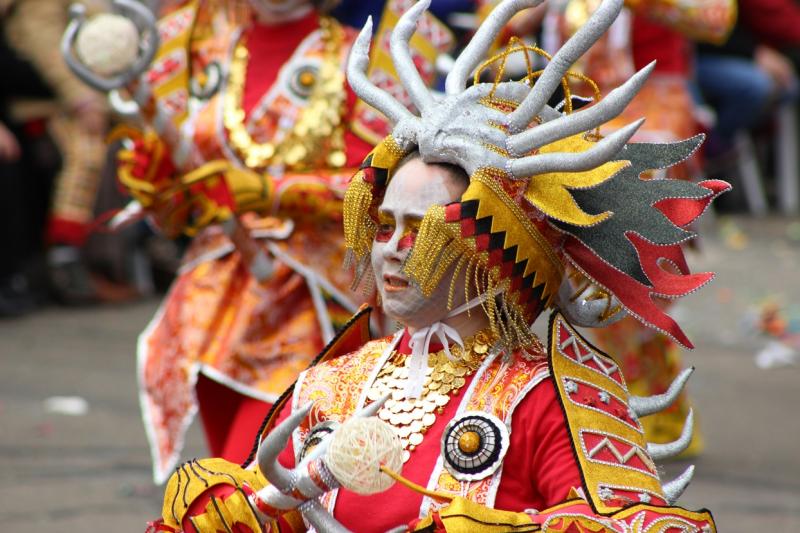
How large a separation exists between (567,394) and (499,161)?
389 millimetres

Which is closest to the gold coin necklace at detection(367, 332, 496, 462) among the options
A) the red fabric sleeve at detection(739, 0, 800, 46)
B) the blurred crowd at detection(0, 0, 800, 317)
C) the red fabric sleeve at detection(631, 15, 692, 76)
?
the red fabric sleeve at detection(631, 15, 692, 76)

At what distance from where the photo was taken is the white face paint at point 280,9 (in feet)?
13.3

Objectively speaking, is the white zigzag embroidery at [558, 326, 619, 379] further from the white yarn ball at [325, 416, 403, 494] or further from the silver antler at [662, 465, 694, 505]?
the white yarn ball at [325, 416, 403, 494]

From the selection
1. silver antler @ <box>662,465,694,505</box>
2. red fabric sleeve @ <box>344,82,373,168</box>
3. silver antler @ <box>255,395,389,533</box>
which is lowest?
silver antler @ <box>255,395,389,533</box>

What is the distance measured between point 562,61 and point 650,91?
327cm

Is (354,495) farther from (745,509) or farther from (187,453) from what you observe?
(187,453)

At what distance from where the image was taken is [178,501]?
2434 millimetres

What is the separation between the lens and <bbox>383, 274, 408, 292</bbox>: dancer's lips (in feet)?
8.07

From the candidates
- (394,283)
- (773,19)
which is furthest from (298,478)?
(773,19)

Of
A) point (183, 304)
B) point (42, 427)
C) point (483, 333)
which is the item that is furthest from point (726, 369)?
point (483, 333)

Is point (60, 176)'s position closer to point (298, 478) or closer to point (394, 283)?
point (394, 283)

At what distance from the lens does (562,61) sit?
7.80 feet

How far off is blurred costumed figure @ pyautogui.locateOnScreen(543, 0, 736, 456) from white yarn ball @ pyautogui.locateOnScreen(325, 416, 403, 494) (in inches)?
123

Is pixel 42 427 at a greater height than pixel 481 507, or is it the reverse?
pixel 481 507
